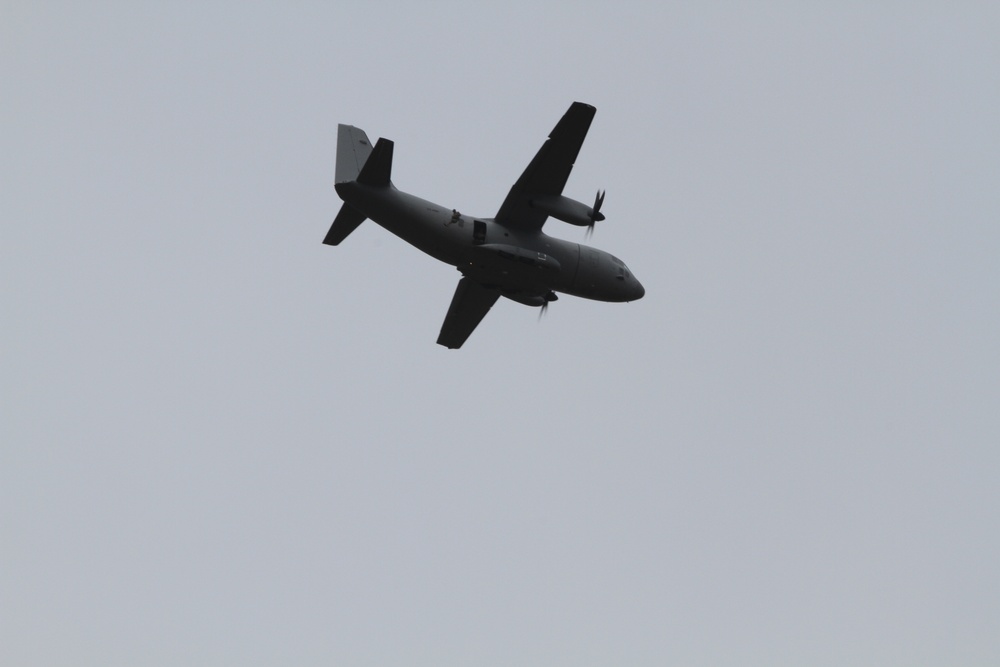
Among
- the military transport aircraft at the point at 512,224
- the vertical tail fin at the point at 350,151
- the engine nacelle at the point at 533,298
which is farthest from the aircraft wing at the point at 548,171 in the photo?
the vertical tail fin at the point at 350,151

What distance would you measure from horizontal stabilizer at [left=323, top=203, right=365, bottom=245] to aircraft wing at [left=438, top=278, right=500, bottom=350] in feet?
16.2

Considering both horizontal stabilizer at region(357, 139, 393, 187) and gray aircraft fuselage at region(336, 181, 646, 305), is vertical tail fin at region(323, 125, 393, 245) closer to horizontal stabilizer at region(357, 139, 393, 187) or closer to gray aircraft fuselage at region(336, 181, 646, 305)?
horizontal stabilizer at region(357, 139, 393, 187)

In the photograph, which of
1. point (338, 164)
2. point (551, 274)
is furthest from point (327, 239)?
point (551, 274)

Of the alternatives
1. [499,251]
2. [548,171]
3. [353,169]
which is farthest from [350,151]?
[548,171]

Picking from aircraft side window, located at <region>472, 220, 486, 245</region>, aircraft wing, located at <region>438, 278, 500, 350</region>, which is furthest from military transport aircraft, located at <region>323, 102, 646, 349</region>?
aircraft wing, located at <region>438, 278, 500, 350</region>

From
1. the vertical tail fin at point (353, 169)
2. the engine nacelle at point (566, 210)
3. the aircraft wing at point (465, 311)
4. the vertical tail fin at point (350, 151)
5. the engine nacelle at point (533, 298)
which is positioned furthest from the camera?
the aircraft wing at point (465, 311)

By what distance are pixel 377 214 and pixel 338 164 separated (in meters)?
3.19

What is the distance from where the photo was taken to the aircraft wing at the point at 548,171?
108 ft

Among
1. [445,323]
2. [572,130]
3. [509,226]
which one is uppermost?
[572,130]

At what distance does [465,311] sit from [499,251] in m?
5.56

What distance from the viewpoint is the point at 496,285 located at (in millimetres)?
35906

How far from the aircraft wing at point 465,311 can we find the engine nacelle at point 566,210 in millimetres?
4537

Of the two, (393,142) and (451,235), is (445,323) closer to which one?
(451,235)

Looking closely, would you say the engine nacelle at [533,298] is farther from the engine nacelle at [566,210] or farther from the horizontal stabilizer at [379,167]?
the horizontal stabilizer at [379,167]
